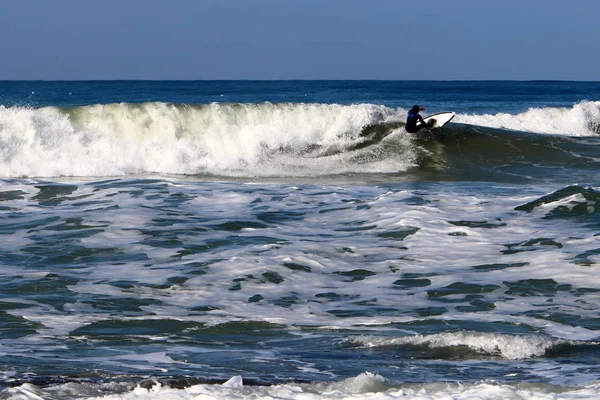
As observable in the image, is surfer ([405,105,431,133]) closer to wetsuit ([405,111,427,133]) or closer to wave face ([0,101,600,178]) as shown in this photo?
wetsuit ([405,111,427,133])

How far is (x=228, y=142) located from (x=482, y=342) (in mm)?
16867

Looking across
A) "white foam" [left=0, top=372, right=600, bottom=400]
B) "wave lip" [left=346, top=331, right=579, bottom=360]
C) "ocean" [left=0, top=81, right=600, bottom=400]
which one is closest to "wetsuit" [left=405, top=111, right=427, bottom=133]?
"ocean" [left=0, top=81, right=600, bottom=400]

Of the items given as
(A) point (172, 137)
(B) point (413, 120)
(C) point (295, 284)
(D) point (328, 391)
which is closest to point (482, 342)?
(D) point (328, 391)

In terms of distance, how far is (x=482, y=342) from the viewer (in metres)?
6.59

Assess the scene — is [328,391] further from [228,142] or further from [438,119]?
[438,119]

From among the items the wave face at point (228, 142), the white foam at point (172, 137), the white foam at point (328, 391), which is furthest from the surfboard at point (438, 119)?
the white foam at point (328, 391)

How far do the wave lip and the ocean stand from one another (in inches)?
0.8

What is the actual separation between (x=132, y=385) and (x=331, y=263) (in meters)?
4.52

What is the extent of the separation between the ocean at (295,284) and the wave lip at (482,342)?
19 mm

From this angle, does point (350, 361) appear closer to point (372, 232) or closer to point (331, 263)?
point (331, 263)

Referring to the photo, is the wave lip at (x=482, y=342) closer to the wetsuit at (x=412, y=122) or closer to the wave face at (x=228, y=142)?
the wave face at (x=228, y=142)

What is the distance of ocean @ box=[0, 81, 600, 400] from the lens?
5.67 m

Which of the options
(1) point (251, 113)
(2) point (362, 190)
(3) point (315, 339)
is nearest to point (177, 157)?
(1) point (251, 113)

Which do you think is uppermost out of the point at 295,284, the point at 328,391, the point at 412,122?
the point at 412,122
